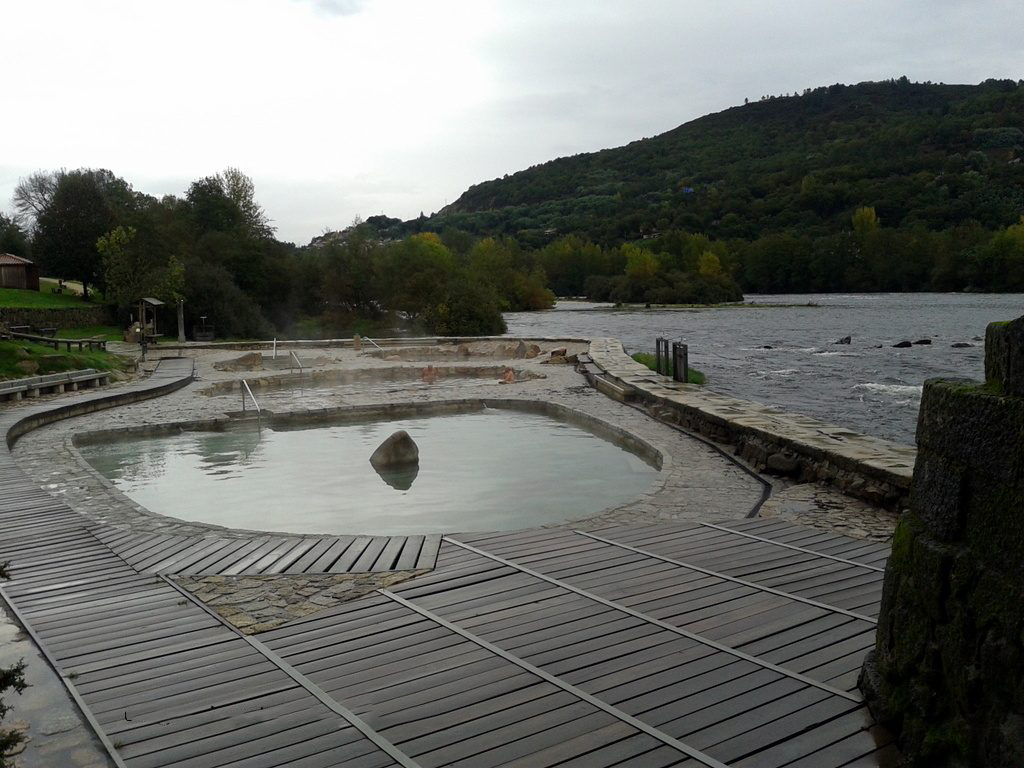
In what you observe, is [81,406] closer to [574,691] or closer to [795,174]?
[574,691]

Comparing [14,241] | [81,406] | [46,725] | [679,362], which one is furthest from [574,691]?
[14,241]

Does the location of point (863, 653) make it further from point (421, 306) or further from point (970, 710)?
point (421, 306)

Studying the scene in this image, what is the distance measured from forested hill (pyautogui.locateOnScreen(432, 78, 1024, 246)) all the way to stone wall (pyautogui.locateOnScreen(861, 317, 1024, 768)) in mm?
86228

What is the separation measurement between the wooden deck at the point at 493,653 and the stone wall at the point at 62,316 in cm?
3421

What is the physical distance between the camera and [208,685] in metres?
3.81

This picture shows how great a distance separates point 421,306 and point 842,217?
65436mm

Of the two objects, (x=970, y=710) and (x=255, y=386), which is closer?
(x=970, y=710)

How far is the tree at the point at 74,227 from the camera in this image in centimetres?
4406

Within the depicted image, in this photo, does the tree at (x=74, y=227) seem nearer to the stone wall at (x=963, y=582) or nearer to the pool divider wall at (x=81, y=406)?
the pool divider wall at (x=81, y=406)

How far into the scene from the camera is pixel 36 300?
135ft

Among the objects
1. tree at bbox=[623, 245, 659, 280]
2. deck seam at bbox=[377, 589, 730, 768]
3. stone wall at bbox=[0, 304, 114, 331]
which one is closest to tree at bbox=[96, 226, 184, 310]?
stone wall at bbox=[0, 304, 114, 331]

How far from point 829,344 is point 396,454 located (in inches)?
1164

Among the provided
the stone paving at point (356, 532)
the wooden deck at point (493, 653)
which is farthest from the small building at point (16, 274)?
the wooden deck at point (493, 653)

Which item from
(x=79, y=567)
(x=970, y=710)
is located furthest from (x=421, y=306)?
(x=970, y=710)
